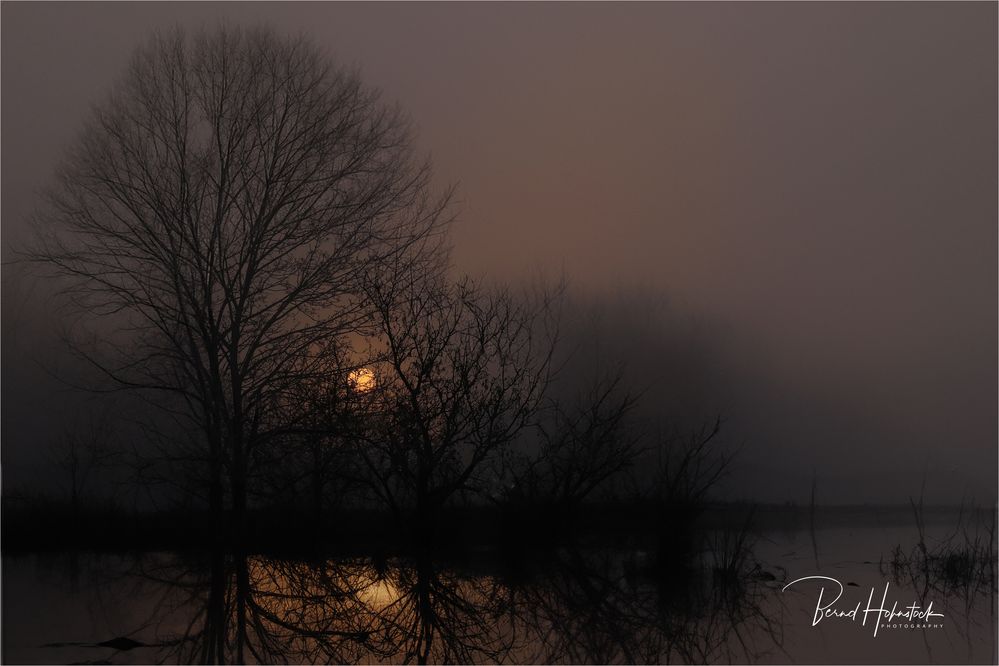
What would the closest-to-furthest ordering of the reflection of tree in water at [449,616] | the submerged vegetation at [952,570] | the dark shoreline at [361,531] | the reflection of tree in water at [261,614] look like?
the reflection of tree in water at [261,614], the reflection of tree in water at [449,616], the submerged vegetation at [952,570], the dark shoreline at [361,531]

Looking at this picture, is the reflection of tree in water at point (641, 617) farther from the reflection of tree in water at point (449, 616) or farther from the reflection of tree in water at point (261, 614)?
the reflection of tree in water at point (261, 614)

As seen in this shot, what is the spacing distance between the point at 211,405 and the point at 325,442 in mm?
2071

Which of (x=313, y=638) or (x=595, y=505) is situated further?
(x=595, y=505)

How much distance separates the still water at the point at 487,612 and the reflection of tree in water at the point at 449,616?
0.08 feet

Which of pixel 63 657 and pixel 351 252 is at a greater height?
pixel 351 252

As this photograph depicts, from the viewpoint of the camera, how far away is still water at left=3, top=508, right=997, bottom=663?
683 cm

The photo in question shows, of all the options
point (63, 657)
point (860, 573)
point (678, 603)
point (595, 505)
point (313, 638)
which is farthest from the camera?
→ point (595, 505)

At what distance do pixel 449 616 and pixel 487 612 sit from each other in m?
0.41

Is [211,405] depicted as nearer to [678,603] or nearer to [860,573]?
[678,603]

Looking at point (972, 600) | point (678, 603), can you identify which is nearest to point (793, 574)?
point (972, 600)

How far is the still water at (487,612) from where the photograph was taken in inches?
269

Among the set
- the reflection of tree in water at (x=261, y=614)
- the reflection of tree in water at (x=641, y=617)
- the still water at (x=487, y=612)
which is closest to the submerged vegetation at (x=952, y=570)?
the still water at (x=487, y=612)

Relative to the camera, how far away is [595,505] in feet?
48.4

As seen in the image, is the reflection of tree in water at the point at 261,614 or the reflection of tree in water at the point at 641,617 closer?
the reflection of tree in water at the point at 261,614
